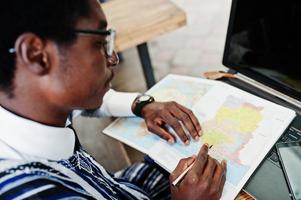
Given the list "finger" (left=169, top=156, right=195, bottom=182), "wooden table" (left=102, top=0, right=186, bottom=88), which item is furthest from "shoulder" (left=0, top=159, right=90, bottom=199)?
"wooden table" (left=102, top=0, right=186, bottom=88)

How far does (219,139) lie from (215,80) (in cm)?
25

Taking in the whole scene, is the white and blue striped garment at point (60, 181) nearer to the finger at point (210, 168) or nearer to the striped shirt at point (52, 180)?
the striped shirt at point (52, 180)

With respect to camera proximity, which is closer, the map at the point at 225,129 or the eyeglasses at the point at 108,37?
the eyeglasses at the point at 108,37

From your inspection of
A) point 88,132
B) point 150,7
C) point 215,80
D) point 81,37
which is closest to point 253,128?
point 215,80

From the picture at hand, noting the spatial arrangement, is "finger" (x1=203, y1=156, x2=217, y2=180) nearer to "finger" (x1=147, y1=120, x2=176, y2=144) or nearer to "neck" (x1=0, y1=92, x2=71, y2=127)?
"finger" (x1=147, y1=120, x2=176, y2=144)

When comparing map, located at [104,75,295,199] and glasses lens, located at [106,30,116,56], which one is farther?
map, located at [104,75,295,199]

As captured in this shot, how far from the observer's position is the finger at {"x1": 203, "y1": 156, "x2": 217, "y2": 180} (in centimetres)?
65

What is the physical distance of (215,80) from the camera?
0.95m

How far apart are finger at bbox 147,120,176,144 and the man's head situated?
254mm

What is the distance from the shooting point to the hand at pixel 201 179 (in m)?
0.64

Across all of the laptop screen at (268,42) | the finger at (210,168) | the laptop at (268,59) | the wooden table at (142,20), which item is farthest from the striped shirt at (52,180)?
the wooden table at (142,20)

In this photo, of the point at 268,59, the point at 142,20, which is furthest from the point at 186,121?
the point at 142,20

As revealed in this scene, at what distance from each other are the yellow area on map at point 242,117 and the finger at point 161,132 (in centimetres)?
13

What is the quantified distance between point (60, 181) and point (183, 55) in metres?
2.01
